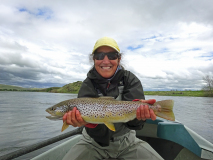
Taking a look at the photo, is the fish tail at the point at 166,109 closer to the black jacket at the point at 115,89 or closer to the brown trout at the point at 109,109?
the brown trout at the point at 109,109

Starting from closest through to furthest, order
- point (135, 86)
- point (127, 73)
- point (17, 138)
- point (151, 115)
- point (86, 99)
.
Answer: point (151, 115) → point (86, 99) → point (135, 86) → point (127, 73) → point (17, 138)

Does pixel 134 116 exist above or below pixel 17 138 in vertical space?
above

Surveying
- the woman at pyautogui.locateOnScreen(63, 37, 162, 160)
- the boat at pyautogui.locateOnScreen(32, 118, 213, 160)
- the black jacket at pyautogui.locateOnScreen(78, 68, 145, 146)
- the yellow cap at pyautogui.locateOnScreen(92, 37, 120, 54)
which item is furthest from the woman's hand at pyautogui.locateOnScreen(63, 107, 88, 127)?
the yellow cap at pyautogui.locateOnScreen(92, 37, 120, 54)

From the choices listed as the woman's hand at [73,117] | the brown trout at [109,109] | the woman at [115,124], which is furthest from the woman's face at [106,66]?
the woman's hand at [73,117]

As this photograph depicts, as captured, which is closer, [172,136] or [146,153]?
[146,153]

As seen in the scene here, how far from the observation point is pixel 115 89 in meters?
3.41

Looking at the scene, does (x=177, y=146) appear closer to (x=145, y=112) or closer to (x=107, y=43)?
(x=145, y=112)

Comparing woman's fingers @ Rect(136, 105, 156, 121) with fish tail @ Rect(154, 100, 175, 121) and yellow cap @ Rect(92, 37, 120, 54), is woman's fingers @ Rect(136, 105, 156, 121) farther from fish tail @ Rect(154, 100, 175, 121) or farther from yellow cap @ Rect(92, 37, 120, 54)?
yellow cap @ Rect(92, 37, 120, 54)

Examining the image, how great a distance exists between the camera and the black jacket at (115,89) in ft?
10.1

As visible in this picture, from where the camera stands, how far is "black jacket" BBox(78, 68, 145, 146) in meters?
3.07

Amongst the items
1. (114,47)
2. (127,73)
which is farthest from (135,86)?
(114,47)

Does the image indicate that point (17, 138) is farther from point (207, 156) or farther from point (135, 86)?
point (207, 156)

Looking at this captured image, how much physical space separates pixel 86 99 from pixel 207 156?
2.76 m

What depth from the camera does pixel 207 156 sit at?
3.21 m
